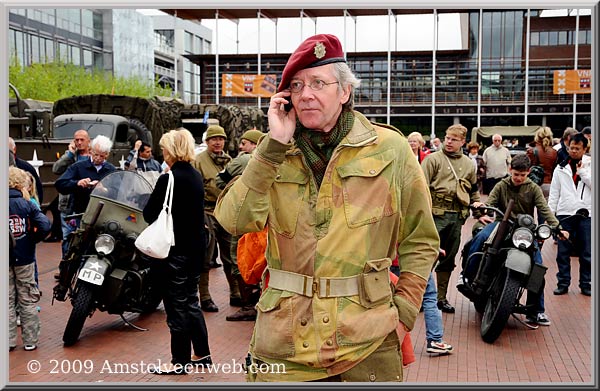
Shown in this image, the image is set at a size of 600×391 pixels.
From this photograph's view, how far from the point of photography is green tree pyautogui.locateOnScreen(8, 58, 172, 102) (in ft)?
127

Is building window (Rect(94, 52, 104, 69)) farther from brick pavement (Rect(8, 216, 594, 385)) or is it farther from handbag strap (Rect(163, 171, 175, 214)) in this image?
handbag strap (Rect(163, 171, 175, 214))

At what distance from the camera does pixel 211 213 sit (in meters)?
8.34

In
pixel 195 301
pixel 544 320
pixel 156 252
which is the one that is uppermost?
pixel 156 252

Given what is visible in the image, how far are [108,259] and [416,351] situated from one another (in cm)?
291

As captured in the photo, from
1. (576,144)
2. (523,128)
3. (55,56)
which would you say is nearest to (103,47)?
(55,56)

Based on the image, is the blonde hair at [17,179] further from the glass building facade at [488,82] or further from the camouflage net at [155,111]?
the glass building facade at [488,82]

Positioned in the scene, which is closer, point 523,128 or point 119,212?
point 119,212

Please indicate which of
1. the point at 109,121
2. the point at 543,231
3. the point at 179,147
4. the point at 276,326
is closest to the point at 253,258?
the point at 276,326

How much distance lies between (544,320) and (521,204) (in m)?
1.22

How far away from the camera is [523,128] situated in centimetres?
3491

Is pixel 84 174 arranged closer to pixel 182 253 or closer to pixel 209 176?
pixel 209 176

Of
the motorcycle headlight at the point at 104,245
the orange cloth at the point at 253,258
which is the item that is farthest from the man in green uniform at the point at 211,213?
the orange cloth at the point at 253,258

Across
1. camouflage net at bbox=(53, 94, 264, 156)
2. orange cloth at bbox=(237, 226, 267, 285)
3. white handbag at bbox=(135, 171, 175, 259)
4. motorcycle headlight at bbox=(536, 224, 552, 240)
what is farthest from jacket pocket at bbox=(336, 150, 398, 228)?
camouflage net at bbox=(53, 94, 264, 156)

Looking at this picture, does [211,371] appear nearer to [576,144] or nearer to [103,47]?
[576,144]
